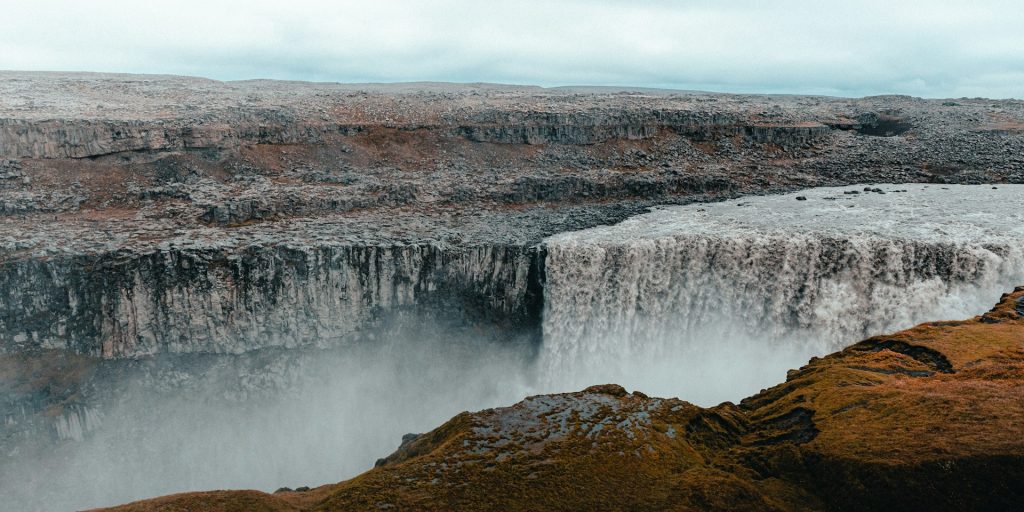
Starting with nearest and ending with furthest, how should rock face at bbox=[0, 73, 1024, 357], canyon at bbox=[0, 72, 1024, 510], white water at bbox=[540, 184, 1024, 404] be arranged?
white water at bbox=[540, 184, 1024, 404]
canyon at bbox=[0, 72, 1024, 510]
rock face at bbox=[0, 73, 1024, 357]

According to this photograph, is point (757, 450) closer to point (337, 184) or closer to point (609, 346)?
point (609, 346)

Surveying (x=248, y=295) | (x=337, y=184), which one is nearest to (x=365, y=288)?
(x=248, y=295)

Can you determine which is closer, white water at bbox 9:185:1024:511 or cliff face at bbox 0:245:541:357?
white water at bbox 9:185:1024:511

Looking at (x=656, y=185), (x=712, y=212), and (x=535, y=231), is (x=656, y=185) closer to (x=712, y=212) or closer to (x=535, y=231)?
(x=712, y=212)

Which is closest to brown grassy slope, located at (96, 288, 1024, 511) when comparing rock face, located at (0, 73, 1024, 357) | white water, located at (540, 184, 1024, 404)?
white water, located at (540, 184, 1024, 404)

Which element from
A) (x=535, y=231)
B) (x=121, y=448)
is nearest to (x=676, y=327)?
(x=535, y=231)

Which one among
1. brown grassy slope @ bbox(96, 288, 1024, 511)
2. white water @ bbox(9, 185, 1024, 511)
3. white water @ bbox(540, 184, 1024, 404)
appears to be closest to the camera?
A: brown grassy slope @ bbox(96, 288, 1024, 511)

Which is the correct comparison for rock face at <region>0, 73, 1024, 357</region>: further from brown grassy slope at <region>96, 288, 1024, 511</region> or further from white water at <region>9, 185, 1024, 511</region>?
brown grassy slope at <region>96, 288, 1024, 511</region>
